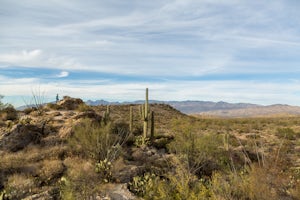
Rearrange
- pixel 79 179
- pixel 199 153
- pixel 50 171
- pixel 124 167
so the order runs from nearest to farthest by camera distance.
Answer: pixel 79 179
pixel 50 171
pixel 124 167
pixel 199 153

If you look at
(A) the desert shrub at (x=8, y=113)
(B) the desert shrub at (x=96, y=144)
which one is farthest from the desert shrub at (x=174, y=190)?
(A) the desert shrub at (x=8, y=113)

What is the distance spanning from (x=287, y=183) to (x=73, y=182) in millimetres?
7697

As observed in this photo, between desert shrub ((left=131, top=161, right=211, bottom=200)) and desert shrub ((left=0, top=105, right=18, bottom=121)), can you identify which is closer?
desert shrub ((left=131, top=161, right=211, bottom=200))

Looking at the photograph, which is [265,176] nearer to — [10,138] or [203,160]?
[203,160]

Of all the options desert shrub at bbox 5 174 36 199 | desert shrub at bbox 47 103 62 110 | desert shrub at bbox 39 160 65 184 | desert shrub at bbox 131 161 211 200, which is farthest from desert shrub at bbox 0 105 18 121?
desert shrub at bbox 131 161 211 200

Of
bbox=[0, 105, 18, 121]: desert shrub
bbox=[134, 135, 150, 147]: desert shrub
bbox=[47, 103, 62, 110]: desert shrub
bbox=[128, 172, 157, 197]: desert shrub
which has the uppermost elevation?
bbox=[47, 103, 62, 110]: desert shrub

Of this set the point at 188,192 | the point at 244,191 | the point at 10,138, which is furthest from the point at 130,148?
the point at 244,191

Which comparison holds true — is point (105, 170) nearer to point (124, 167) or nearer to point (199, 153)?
point (124, 167)

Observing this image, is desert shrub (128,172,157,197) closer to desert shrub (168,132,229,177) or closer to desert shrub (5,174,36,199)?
desert shrub (168,132,229,177)

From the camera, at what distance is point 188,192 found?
9.55 metres

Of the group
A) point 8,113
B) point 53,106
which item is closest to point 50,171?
point 8,113

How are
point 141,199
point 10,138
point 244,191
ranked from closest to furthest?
point 244,191
point 141,199
point 10,138

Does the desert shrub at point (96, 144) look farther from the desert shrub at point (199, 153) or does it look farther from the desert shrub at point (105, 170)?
the desert shrub at point (199, 153)

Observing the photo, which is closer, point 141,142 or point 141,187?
point 141,187
